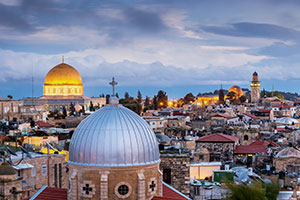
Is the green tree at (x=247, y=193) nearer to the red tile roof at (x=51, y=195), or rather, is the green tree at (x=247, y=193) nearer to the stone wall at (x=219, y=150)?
the red tile roof at (x=51, y=195)

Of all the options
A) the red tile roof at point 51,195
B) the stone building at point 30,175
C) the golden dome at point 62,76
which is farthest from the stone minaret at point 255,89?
the red tile roof at point 51,195

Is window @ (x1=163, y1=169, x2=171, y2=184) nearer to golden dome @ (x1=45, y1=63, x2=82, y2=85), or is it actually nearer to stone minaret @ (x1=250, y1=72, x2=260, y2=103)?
golden dome @ (x1=45, y1=63, x2=82, y2=85)

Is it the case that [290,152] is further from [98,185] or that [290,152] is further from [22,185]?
[98,185]

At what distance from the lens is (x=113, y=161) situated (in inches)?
632

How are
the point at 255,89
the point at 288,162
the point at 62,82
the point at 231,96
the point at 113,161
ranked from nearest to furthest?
the point at 113,161
the point at 288,162
the point at 62,82
the point at 255,89
the point at 231,96

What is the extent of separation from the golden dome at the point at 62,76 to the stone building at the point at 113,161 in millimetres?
94614

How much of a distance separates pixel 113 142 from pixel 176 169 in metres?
5.59

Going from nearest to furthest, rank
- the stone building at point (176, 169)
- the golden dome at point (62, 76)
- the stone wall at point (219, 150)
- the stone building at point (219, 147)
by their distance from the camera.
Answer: the stone building at point (176, 169) → the stone wall at point (219, 150) → the stone building at point (219, 147) → the golden dome at point (62, 76)

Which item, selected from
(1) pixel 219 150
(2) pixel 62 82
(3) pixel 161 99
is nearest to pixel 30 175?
(1) pixel 219 150

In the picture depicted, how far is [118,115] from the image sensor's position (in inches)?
664

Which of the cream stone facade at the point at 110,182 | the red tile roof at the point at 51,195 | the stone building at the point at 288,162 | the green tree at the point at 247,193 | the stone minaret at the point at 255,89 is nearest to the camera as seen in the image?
the green tree at the point at 247,193

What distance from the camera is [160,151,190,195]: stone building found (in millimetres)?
20922

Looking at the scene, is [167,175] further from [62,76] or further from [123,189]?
[62,76]

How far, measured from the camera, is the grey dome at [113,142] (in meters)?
16.1
